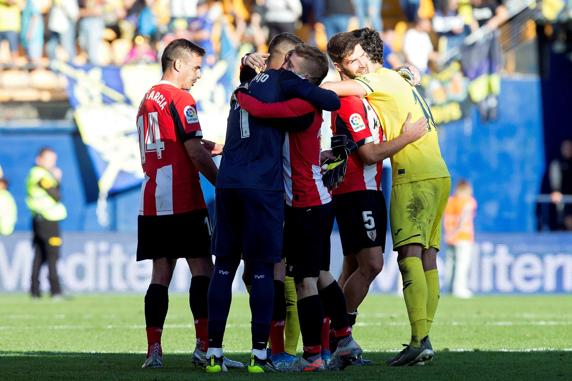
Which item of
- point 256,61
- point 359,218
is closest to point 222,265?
point 359,218

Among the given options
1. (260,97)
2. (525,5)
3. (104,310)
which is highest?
(525,5)

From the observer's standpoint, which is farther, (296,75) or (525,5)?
(525,5)

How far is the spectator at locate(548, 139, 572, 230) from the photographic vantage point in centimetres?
2702

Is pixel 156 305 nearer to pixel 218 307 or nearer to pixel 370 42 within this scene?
pixel 218 307

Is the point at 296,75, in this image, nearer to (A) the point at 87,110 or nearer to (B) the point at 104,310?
(B) the point at 104,310

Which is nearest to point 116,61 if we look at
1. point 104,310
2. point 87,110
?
point 87,110

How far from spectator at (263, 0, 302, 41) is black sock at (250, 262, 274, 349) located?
17.9 meters

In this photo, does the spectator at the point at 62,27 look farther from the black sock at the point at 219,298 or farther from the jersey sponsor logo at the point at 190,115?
the black sock at the point at 219,298

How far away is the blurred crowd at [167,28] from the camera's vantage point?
26109mm

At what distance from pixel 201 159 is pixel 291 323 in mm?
1345

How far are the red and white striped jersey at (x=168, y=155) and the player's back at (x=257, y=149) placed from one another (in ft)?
2.42

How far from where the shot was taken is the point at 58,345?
38.4 ft

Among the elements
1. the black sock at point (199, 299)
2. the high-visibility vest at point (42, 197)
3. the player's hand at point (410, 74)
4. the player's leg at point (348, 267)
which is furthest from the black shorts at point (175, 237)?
the high-visibility vest at point (42, 197)

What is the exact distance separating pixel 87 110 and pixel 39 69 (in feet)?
4.63
